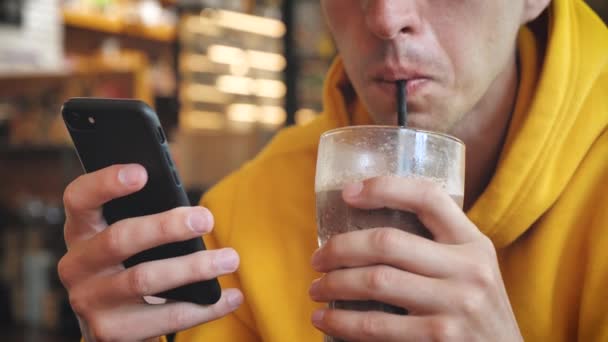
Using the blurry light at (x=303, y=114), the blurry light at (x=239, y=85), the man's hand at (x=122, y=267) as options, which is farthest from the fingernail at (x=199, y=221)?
the blurry light at (x=239, y=85)

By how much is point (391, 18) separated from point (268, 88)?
27.8ft

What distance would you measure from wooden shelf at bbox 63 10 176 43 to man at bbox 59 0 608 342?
22.5 feet

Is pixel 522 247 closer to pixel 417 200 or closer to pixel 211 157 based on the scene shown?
pixel 417 200

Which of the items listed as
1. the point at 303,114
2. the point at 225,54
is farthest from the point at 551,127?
the point at 225,54

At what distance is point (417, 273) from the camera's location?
0.72 m

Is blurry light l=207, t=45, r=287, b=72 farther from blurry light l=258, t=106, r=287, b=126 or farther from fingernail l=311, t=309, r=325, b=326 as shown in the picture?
fingernail l=311, t=309, r=325, b=326

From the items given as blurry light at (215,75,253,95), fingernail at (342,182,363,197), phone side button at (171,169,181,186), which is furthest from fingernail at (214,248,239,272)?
blurry light at (215,75,253,95)

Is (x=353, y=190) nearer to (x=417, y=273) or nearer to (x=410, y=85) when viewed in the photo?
(x=417, y=273)

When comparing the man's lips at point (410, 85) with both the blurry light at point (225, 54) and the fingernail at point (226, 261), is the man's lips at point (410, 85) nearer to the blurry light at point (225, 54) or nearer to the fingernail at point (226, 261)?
the fingernail at point (226, 261)

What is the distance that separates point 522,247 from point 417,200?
1.44 feet

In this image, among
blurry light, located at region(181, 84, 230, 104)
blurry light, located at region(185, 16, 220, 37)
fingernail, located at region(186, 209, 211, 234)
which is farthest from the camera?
blurry light, located at region(181, 84, 230, 104)

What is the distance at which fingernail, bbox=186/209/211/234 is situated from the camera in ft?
2.87

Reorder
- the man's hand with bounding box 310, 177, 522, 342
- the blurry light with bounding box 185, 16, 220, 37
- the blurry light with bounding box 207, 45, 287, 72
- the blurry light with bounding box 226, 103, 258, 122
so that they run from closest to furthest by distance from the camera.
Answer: the man's hand with bounding box 310, 177, 522, 342 < the blurry light with bounding box 185, 16, 220, 37 < the blurry light with bounding box 207, 45, 287, 72 < the blurry light with bounding box 226, 103, 258, 122

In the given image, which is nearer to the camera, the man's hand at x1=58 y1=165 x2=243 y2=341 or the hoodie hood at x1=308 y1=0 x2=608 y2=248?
the man's hand at x1=58 y1=165 x2=243 y2=341
